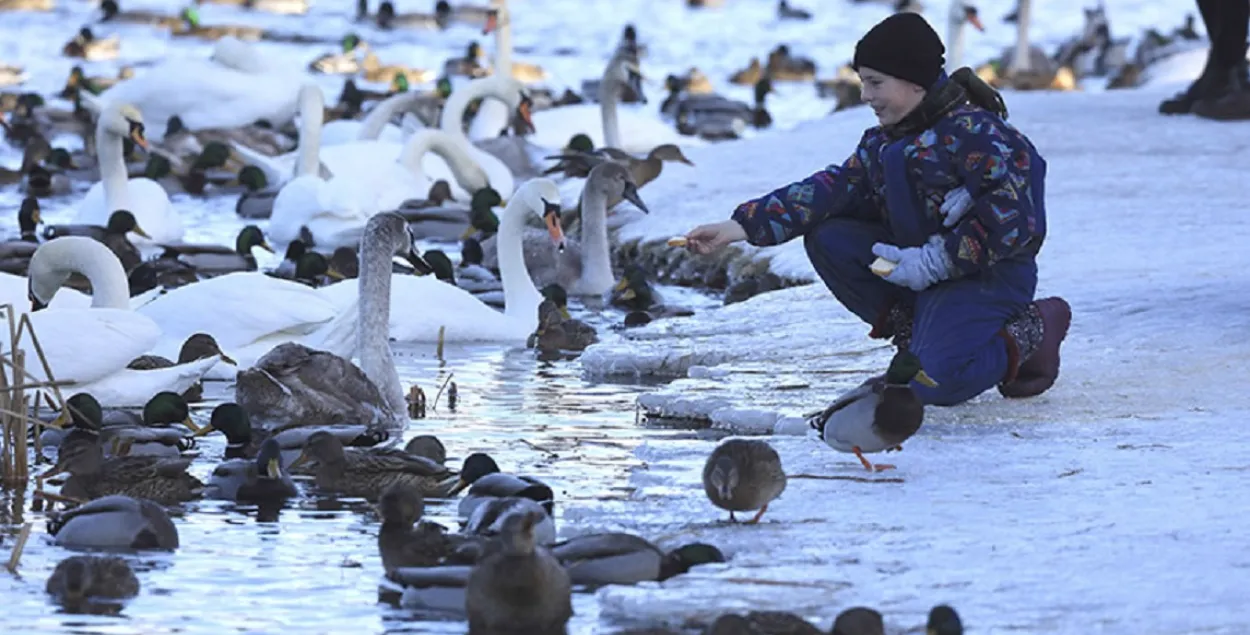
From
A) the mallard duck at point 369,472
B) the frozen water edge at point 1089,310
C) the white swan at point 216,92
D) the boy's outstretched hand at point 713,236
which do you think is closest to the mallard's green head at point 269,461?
the mallard duck at point 369,472

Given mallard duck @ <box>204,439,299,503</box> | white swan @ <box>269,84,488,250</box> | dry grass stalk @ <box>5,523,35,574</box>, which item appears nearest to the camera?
dry grass stalk @ <box>5,523,35,574</box>

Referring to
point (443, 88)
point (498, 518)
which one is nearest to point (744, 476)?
point (498, 518)

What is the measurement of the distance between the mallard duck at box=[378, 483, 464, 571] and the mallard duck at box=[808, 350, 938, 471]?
1.03 meters

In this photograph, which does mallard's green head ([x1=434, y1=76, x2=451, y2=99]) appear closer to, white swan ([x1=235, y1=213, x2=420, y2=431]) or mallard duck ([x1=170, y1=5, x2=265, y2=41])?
mallard duck ([x1=170, y1=5, x2=265, y2=41])

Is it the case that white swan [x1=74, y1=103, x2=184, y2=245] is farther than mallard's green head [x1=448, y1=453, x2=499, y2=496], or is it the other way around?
white swan [x1=74, y1=103, x2=184, y2=245]

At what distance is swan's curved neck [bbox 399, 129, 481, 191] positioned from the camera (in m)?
16.7

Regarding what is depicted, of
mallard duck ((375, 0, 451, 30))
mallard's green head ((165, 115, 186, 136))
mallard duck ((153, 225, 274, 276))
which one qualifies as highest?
mallard duck ((375, 0, 451, 30))

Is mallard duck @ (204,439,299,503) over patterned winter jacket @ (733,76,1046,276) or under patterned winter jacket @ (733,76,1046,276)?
under

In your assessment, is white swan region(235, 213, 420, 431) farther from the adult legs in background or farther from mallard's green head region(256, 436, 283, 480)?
the adult legs in background

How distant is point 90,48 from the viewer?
103 ft

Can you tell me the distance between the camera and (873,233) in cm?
726

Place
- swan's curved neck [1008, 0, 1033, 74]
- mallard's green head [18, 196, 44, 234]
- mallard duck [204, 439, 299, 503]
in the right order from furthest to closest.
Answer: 1. swan's curved neck [1008, 0, 1033, 74]
2. mallard's green head [18, 196, 44, 234]
3. mallard duck [204, 439, 299, 503]

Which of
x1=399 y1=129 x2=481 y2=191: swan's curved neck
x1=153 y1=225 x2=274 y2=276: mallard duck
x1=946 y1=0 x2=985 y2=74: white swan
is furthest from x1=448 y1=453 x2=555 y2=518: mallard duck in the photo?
x1=946 y1=0 x2=985 y2=74: white swan

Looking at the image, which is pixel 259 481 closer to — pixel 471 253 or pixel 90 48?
pixel 471 253
